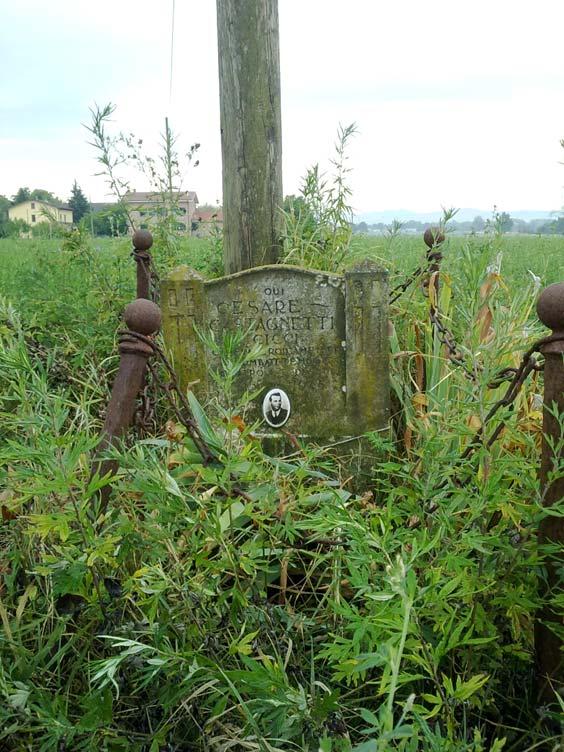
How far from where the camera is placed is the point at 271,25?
3512 mm

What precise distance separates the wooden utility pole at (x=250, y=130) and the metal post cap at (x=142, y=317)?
182cm

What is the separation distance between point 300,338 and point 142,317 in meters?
1.50

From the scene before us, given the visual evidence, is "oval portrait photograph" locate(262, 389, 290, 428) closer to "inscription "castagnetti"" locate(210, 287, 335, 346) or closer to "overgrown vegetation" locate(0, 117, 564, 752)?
"inscription "castagnetti"" locate(210, 287, 335, 346)

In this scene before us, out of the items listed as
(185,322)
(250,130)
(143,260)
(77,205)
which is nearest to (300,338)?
(185,322)

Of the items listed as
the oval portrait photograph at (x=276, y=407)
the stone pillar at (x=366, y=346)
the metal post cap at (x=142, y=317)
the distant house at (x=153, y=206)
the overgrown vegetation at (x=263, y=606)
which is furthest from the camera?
the distant house at (x=153, y=206)

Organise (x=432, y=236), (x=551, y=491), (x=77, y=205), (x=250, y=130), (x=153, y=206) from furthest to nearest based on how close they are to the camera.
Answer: (x=77, y=205), (x=153, y=206), (x=432, y=236), (x=250, y=130), (x=551, y=491)

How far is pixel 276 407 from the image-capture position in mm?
3406

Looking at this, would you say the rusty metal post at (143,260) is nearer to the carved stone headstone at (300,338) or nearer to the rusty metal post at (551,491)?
the carved stone headstone at (300,338)

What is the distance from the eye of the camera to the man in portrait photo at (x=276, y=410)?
3406 millimetres

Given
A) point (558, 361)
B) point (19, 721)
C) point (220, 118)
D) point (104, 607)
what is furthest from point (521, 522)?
point (220, 118)

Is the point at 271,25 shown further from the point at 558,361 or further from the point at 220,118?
the point at 558,361

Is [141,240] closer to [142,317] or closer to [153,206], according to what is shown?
[153,206]

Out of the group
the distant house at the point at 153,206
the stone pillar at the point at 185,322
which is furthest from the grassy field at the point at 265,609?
the distant house at the point at 153,206

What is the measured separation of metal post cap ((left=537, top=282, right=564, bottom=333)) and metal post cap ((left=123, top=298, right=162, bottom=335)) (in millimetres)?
1029
